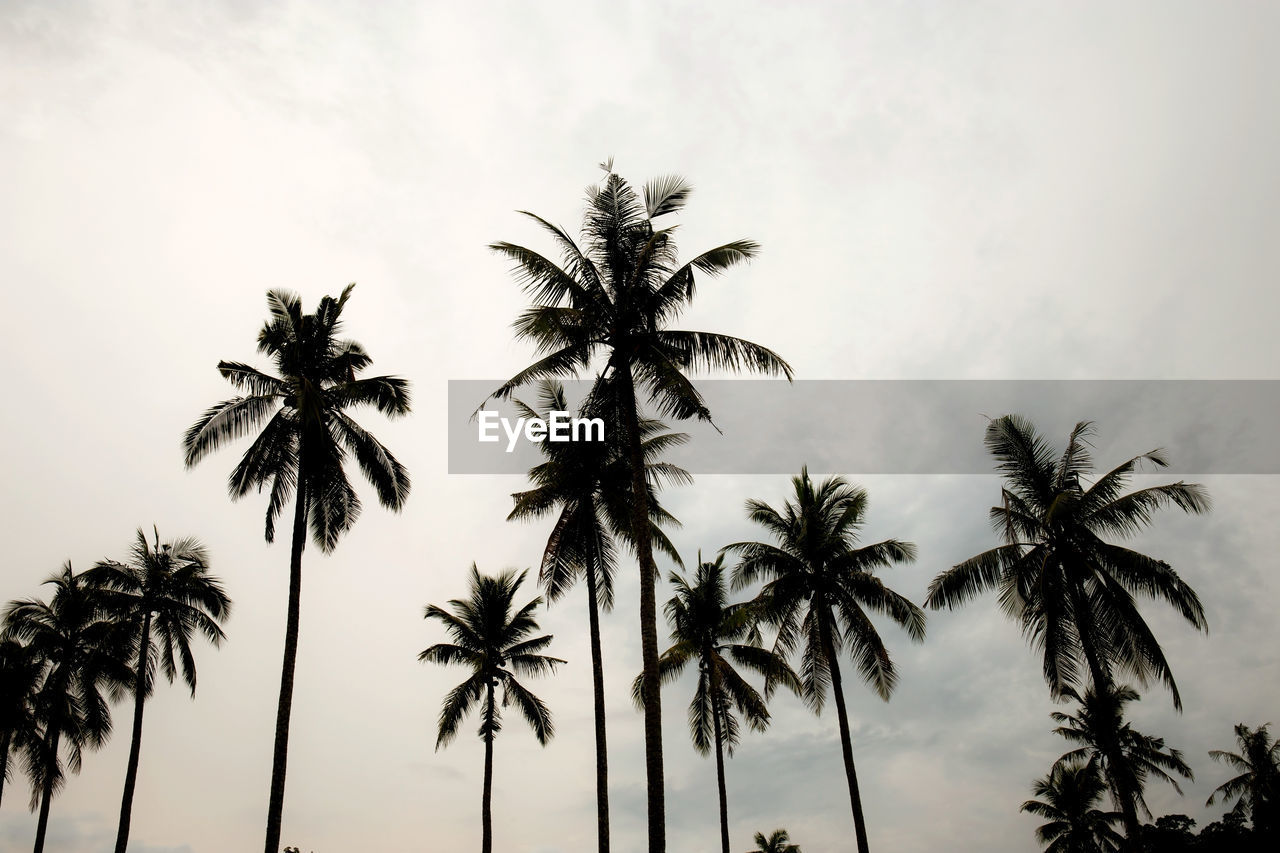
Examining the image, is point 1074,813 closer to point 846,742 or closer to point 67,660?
point 846,742

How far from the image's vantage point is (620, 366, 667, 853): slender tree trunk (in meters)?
14.6

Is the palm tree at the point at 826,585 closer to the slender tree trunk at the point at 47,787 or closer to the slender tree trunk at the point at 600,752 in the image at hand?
the slender tree trunk at the point at 600,752

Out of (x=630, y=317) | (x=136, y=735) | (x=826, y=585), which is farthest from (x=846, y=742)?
(x=136, y=735)

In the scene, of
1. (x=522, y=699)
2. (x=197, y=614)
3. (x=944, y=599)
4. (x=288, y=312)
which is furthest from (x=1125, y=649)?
(x=197, y=614)

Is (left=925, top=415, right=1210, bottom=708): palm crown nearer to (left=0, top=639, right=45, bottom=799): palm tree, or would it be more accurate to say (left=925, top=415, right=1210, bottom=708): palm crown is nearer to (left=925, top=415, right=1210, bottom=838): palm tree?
(left=925, top=415, right=1210, bottom=838): palm tree

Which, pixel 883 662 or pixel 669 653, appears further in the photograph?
pixel 669 653

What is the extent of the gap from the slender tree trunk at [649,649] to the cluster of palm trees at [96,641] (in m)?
22.6

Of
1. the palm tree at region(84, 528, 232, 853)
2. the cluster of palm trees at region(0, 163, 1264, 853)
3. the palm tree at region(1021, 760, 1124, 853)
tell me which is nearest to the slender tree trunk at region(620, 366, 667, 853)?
the cluster of palm trees at region(0, 163, 1264, 853)

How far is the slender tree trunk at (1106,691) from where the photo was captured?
2069 cm

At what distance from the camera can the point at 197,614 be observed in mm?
32125

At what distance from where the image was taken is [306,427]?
2111 cm

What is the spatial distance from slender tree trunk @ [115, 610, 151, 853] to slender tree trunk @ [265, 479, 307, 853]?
13.8m

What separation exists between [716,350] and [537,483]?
1057 cm

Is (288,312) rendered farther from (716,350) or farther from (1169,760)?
(1169,760)
